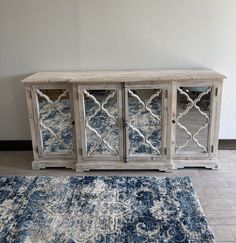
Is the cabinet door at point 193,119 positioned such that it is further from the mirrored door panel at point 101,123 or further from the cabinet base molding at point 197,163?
the mirrored door panel at point 101,123

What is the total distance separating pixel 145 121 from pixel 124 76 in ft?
1.45

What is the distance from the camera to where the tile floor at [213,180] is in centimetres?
199

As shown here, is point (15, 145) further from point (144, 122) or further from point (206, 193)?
point (206, 193)

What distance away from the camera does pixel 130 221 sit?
1.98 m

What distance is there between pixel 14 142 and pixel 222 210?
7.42ft

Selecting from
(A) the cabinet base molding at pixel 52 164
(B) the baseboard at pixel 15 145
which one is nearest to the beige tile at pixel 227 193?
(A) the cabinet base molding at pixel 52 164

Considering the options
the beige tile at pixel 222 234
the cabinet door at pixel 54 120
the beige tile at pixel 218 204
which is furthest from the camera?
the cabinet door at pixel 54 120

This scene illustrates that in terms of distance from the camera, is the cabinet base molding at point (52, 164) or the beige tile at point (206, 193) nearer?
the beige tile at point (206, 193)

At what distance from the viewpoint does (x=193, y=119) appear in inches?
103
